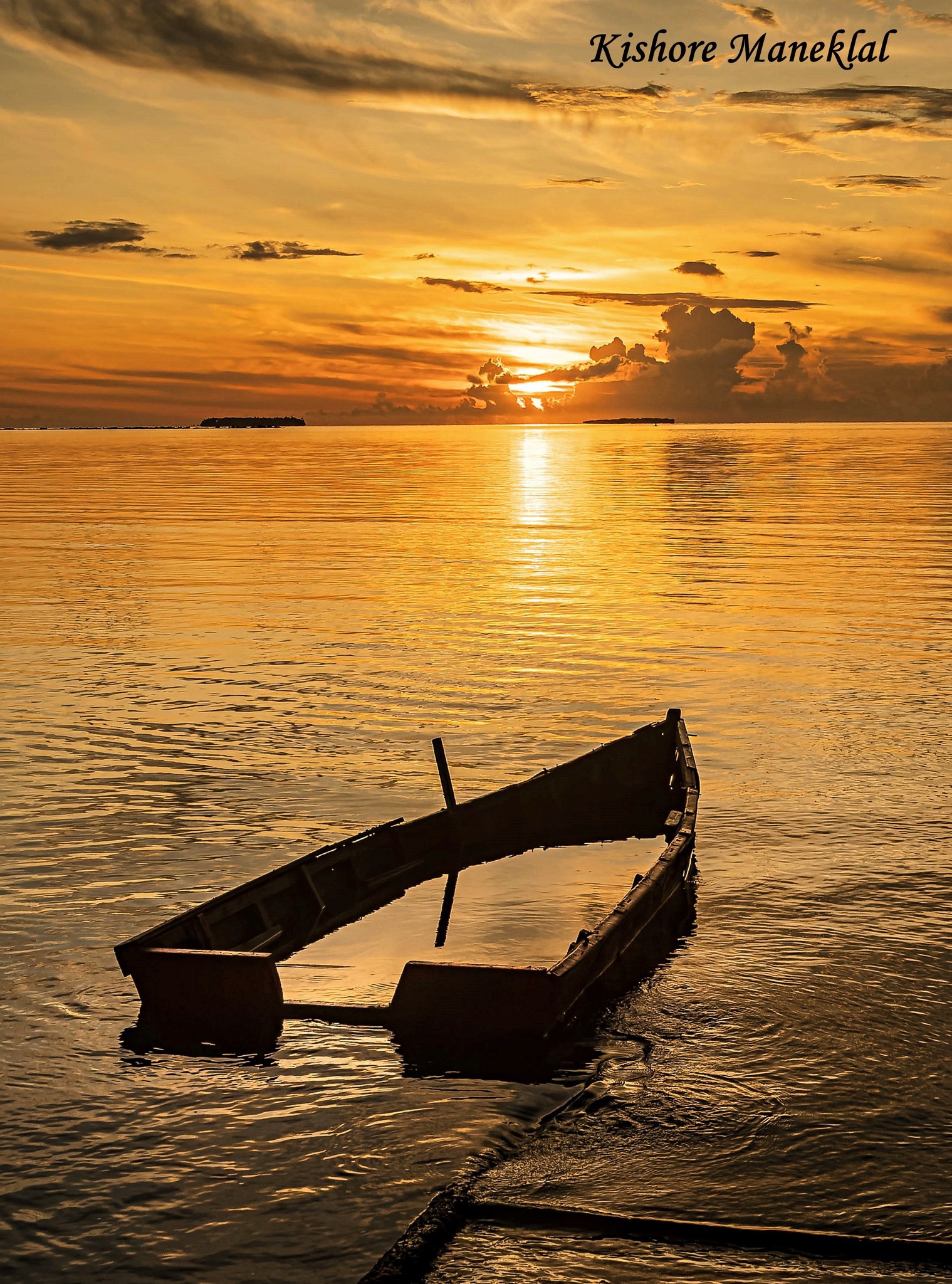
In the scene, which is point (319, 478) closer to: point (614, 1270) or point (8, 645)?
point (8, 645)

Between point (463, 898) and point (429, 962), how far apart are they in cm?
513

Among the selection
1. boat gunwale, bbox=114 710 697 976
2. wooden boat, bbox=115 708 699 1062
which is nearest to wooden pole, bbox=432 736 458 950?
wooden boat, bbox=115 708 699 1062

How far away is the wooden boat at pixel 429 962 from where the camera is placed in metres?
11.3

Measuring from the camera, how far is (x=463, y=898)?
16.3m

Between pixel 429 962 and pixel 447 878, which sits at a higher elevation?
pixel 429 962

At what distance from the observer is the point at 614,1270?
831 cm

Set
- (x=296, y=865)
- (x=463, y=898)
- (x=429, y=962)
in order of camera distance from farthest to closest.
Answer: (x=463, y=898) → (x=296, y=865) → (x=429, y=962)

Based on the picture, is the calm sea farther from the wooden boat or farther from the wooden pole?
the wooden boat

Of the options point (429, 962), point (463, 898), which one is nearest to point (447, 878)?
point (463, 898)

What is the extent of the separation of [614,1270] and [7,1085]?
5.71 metres

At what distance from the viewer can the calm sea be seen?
9320 millimetres

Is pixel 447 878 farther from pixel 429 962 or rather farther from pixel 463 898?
pixel 429 962

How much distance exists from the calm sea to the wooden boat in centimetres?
37

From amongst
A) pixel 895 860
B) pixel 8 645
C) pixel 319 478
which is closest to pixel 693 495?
pixel 319 478
